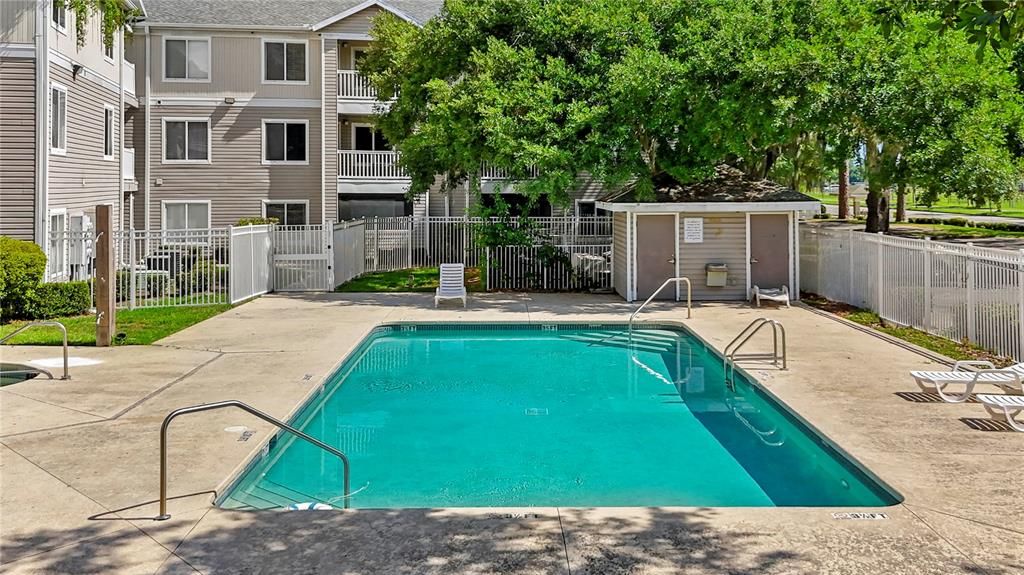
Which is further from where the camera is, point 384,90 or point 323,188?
point 323,188

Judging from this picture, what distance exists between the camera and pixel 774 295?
64.6 feet

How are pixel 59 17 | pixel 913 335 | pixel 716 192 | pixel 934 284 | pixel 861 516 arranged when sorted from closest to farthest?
pixel 861 516 → pixel 934 284 → pixel 913 335 → pixel 59 17 → pixel 716 192

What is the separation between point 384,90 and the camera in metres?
24.2

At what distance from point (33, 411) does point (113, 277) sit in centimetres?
457

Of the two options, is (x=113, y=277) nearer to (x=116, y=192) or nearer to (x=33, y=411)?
(x=33, y=411)

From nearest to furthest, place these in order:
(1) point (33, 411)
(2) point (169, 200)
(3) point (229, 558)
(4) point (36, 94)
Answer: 1. (3) point (229, 558)
2. (1) point (33, 411)
3. (4) point (36, 94)
4. (2) point (169, 200)

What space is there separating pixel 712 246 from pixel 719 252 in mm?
228

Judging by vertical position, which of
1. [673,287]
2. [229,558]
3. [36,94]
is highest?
[36,94]

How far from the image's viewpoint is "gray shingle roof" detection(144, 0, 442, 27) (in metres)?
28.2

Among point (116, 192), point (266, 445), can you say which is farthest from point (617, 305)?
point (116, 192)

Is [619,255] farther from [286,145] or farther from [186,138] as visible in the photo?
[186,138]

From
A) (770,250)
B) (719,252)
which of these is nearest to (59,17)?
(719,252)

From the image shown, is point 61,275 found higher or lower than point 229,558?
higher

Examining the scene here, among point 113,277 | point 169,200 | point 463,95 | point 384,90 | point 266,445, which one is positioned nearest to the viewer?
point 266,445
